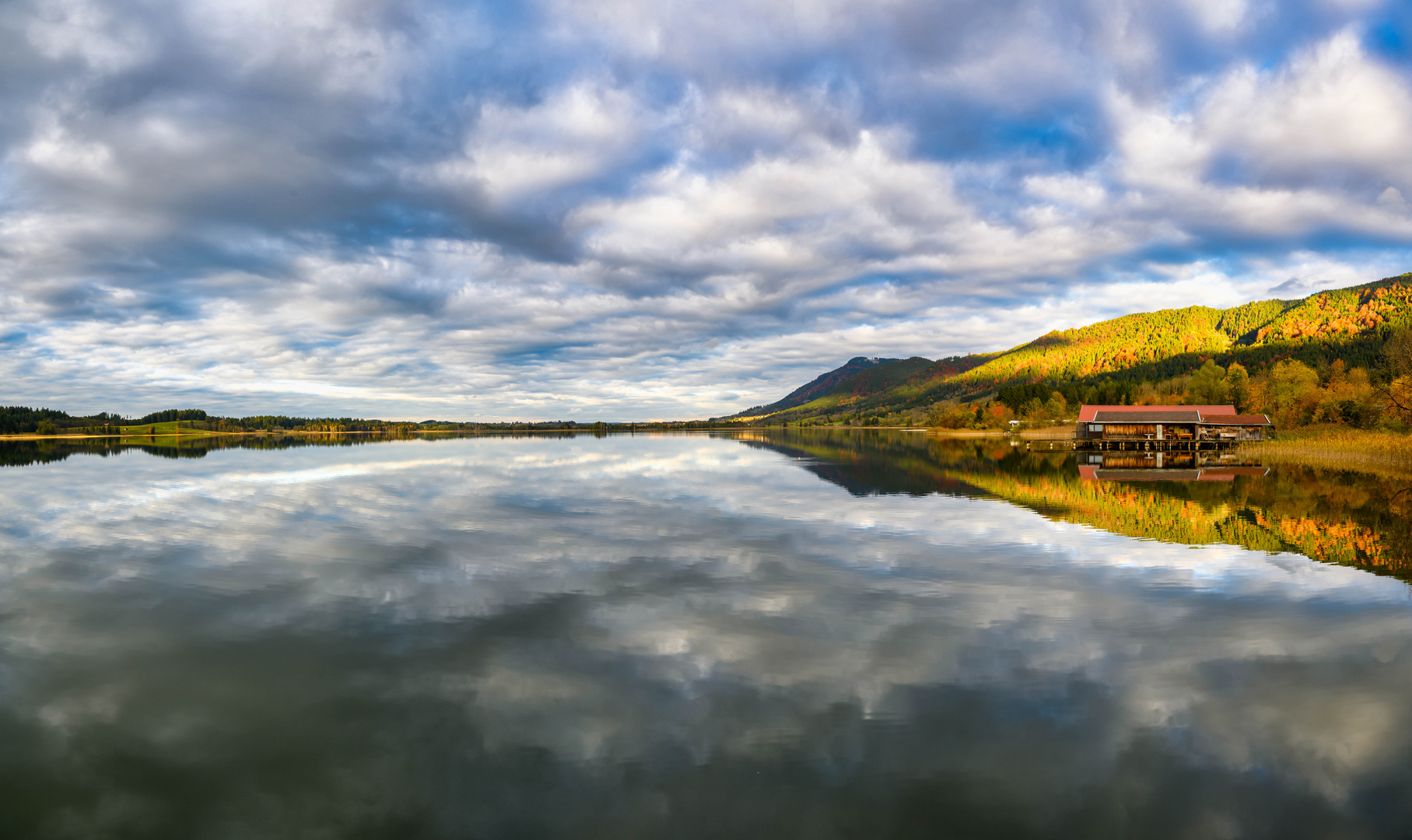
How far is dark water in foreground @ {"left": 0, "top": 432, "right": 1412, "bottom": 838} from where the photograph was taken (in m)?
6.59

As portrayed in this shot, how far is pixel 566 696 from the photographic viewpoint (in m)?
9.11

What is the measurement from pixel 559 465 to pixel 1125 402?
15980cm

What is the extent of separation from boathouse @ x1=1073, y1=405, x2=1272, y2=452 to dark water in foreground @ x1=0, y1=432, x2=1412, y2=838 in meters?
81.9

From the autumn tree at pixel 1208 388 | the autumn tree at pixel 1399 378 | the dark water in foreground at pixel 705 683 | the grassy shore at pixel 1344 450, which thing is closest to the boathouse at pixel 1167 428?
the grassy shore at pixel 1344 450

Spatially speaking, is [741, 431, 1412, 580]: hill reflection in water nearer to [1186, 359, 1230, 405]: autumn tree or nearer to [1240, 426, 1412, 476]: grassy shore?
[1240, 426, 1412, 476]: grassy shore

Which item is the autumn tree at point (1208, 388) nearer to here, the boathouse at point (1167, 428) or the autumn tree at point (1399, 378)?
the boathouse at point (1167, 428)

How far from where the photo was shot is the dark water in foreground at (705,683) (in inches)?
259

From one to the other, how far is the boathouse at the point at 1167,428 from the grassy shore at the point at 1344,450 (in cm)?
839

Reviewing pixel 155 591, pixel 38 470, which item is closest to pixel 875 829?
pixel 155 591

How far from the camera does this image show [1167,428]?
328 feet

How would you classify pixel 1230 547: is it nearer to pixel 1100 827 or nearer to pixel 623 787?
pixel 1100 827

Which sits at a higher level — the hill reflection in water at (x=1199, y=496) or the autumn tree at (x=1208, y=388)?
the autumn tree at (x=1208, y=388)

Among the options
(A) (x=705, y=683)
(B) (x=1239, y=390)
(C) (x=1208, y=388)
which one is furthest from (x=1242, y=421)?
(A) (x=705, y=683)

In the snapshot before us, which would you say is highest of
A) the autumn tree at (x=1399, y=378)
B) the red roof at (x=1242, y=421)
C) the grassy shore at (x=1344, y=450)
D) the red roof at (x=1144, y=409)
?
the autumn tree at (x=1399, y=378)
